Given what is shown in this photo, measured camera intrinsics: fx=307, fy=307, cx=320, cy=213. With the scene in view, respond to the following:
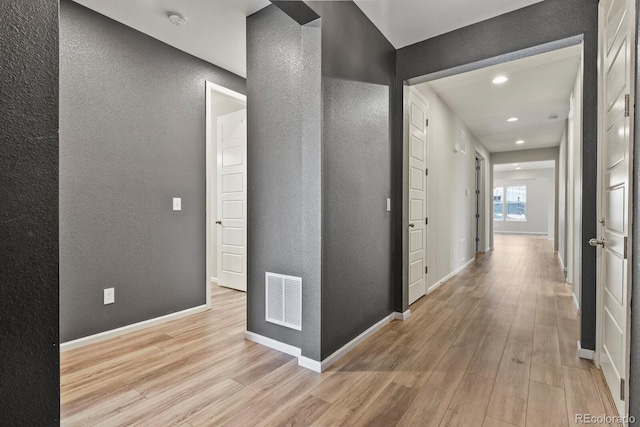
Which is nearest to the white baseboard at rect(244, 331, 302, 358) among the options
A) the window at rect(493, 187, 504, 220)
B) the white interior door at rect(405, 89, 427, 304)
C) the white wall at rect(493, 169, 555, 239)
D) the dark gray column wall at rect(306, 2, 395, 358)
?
the dark gray column wall at rect(306, 2, 395, 358)

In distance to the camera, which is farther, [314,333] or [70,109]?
[70,109]

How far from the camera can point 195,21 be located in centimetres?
261

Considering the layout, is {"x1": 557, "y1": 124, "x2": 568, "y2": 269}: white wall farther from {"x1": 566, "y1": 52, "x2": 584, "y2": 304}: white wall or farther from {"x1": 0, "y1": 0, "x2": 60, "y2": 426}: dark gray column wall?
{"x1": 0, "y1": 0, "x2": 60, "y2": 426}: dark gray column wall

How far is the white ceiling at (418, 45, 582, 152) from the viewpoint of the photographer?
3.38 meters

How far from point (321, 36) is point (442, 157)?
3.07 meters

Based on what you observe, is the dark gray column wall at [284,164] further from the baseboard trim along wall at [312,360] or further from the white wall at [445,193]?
the white wall at [445,193]

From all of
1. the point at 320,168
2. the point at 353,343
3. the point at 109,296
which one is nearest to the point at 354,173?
the point at 320,168

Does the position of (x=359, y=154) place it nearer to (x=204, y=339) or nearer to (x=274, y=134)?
(x=274, y=134)

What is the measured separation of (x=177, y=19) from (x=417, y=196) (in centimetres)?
288

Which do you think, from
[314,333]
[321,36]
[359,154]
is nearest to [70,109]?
[321,36]

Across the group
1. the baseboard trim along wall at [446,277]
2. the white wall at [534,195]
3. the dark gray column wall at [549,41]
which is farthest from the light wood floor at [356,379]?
the white wall at [534,195]

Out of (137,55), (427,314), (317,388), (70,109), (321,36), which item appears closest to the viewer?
(317,388)

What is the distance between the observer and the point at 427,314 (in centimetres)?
313

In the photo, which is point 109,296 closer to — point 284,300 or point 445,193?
point 284,300
